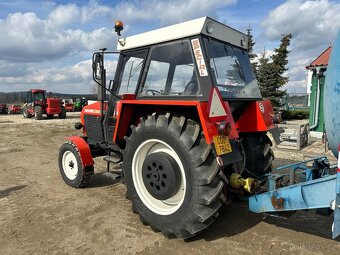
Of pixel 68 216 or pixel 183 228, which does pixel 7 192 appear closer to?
pixel 68 216

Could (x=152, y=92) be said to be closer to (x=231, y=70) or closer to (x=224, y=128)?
(x=231, y=70)

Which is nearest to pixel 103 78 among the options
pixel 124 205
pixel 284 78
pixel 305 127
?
pixel 124 205

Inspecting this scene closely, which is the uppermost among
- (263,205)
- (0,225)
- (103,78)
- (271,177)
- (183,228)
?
(103,78)

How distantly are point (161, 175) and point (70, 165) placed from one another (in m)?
2.62

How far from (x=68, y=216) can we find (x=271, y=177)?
274 cm

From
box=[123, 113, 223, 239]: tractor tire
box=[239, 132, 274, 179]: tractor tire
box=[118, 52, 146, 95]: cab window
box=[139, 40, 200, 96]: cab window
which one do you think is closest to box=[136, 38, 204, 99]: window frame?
box=[139, 40, 200, 96]: cab window

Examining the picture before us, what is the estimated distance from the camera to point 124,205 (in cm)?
461

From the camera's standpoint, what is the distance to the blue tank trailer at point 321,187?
2.60 m

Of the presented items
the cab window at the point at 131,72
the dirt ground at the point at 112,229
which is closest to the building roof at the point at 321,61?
the dirt ground at the point at 112,229

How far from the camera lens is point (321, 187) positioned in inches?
107

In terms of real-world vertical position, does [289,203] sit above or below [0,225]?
above

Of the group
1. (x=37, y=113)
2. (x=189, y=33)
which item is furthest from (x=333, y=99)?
(x=37, y=113)

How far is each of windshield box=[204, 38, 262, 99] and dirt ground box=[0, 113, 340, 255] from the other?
1.64 m

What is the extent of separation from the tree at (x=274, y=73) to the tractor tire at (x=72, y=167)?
1812cm
